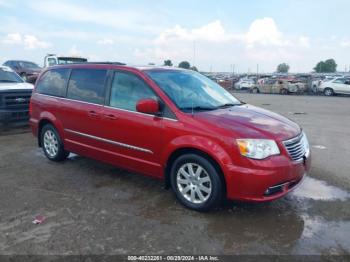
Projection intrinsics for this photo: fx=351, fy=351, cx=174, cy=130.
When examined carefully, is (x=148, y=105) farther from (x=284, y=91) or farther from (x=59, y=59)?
(x=284, y=91)

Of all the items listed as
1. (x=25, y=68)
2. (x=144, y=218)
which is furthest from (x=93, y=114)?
(x=25, y=68)

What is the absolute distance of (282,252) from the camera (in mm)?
3361

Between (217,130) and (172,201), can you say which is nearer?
(217,130)

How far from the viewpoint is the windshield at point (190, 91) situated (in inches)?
178

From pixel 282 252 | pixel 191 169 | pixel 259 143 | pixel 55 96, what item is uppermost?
pixel 55 96

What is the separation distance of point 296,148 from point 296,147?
0.05 feet

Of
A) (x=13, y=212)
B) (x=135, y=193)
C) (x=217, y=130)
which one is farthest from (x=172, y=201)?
(x=13, y=212)

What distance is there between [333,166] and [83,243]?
4.65 metres

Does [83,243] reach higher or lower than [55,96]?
lower

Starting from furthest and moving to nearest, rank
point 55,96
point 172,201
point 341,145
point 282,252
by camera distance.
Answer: point 341,145
point 55,96
point 172,201
point 282,252

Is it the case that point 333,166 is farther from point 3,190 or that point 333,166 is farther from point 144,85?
point 3,190

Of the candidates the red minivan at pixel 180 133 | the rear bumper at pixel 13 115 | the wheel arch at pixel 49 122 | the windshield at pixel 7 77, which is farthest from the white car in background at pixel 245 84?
the red minivan at pixel 180 133

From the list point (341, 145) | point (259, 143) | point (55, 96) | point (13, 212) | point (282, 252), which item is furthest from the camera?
point (341, 145)

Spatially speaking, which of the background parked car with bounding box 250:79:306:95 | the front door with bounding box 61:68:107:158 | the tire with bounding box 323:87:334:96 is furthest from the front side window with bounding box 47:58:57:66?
the tire with bounding box 323:87:334:96
